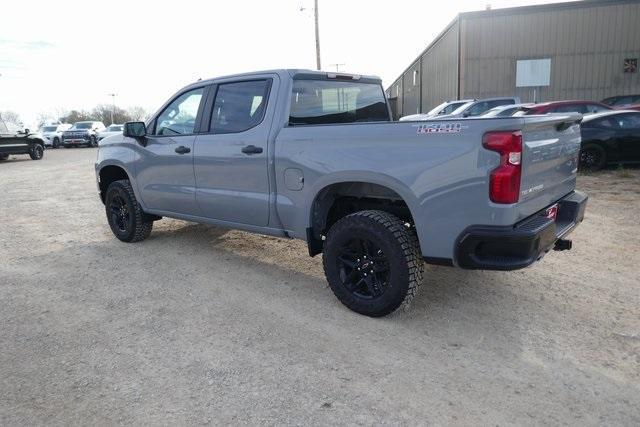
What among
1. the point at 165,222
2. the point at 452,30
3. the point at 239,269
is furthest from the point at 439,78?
the point at 239,269

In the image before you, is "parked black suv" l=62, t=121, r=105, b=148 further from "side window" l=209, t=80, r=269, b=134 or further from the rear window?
the rear window

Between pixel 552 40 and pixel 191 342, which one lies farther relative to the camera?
pixel 552 40

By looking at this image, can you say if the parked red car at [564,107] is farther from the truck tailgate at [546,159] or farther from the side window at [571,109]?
the truck tailgate at [546,159]

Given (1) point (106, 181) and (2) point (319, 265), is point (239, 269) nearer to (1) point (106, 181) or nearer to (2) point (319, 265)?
(2) point (319, 265)

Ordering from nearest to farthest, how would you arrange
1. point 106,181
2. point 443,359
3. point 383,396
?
point 383,396
point 443,359
point 106,181

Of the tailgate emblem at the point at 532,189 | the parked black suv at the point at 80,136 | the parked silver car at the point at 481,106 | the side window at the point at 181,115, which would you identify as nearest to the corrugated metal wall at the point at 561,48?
the parked silver car at the point at 481,106

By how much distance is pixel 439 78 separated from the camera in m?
29.2

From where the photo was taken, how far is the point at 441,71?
28562 millimetres

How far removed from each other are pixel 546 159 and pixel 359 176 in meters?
1.28

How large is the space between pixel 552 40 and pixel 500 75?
9.28 feet

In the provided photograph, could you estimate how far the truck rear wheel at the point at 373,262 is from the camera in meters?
3.49

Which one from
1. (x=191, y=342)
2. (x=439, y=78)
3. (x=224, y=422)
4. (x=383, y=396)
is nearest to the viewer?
(x=224, y=422)

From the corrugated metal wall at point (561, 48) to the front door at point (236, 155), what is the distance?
21310 millimetres

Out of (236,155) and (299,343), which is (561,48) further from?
(299,343)
